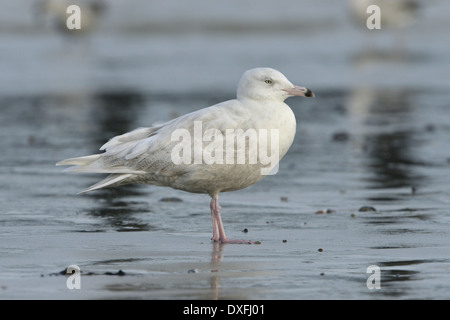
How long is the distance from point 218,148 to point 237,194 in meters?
2.16

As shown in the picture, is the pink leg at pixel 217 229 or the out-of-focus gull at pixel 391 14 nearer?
the pink leg at pixel 217 229

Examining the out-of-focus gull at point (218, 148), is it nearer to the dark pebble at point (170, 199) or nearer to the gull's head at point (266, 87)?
the gull's head at point (266, 87)

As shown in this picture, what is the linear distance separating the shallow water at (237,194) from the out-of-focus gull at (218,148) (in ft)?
1.32

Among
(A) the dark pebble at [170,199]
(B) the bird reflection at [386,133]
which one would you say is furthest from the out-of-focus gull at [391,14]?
(A) the dark pebble at [170,199]

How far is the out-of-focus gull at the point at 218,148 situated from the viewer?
7.46 m

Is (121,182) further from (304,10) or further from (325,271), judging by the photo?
(304,10)

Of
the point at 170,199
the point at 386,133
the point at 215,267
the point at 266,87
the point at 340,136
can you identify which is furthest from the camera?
the point at 386,133

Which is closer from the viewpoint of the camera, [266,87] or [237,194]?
[266,87]

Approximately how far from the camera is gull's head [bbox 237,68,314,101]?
770cm

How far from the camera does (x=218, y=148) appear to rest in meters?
7.46

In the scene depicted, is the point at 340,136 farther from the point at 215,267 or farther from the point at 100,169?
the point at 215,267

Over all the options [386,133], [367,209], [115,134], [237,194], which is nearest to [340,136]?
[386,133]

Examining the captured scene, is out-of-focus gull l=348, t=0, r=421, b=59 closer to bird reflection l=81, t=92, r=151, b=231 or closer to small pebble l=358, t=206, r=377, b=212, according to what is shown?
bird reflection l=81, t=92, r=151, b=231

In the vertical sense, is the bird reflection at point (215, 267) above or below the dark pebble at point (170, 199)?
below
